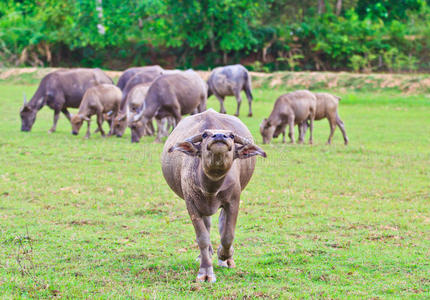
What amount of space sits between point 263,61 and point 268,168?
29.0m

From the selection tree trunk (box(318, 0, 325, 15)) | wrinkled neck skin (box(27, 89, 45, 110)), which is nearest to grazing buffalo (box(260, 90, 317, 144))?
wrinkled neck skin (box(27, 89, 45, 110))

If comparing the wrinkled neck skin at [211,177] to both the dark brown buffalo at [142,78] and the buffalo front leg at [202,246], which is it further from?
the dark brown buffalo at [142,78]

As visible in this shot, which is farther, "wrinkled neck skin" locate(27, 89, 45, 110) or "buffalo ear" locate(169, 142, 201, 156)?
"wrinkled neck skin" locate(27, 89, 45, 110)

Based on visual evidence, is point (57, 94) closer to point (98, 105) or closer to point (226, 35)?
point (98, 105)

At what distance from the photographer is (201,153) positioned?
5.53m

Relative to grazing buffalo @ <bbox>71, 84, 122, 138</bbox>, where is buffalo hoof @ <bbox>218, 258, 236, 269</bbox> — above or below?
above

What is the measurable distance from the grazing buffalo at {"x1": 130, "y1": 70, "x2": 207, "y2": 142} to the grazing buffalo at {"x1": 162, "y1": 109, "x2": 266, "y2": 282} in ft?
33.0

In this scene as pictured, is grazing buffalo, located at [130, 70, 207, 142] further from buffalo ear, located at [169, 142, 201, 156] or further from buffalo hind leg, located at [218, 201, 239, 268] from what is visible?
buffalo ear, located at [169, 142, 201, 156]

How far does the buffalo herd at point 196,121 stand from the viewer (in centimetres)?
556

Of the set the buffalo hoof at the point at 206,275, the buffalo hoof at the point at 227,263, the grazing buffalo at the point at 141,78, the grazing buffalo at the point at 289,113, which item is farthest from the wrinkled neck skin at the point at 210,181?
the grazing buffalo at the point at 141,78

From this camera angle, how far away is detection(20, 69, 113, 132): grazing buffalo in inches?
763

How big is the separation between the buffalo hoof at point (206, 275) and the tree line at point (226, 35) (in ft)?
104

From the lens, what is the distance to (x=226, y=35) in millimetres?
38562

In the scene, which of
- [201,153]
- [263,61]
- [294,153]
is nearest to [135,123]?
[294,153]
